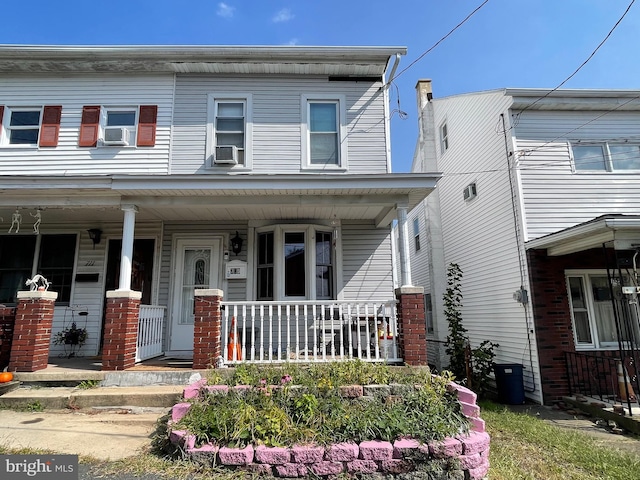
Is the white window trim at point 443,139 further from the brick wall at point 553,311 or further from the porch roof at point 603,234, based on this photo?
the porch roof at point 603,234

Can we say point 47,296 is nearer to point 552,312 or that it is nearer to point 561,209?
point 552,312

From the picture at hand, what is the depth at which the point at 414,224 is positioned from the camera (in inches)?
558

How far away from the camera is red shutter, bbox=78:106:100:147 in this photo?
7.56 metres

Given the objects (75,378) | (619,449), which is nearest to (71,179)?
(75,378)

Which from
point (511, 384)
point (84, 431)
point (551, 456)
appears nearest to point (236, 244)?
point (84, 431)

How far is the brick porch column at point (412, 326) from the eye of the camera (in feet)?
17.9

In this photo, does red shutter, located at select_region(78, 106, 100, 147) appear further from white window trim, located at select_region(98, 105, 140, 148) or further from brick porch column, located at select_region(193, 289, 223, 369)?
brick porch column, located at select_region(193, 289, 223, 369)

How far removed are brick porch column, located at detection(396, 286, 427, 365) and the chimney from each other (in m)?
9.39

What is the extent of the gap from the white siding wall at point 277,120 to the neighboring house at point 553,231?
3338 millimetres

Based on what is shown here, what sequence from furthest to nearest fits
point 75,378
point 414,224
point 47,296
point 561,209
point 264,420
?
point 414,224 < point 561,209 < point 47,296 < point 75,378 < point 264,420

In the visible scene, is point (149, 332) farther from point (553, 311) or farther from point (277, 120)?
point (553, 311)

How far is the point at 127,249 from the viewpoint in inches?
232

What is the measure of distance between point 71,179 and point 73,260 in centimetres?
249

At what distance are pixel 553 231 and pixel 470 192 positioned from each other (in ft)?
8.85
